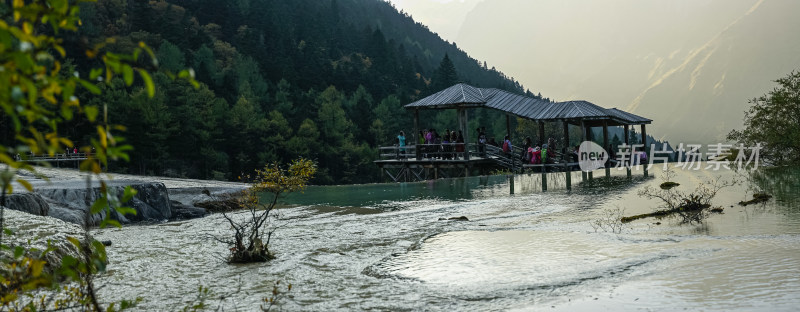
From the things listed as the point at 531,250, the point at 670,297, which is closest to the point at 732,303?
the point at 670,297

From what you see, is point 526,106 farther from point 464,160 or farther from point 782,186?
point 782,186

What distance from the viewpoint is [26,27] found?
2256mm

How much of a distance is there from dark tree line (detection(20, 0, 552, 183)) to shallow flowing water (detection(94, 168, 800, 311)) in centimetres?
2096

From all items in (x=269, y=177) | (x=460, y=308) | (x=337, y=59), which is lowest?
(x=460, y=308)

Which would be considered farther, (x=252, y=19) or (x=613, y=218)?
(x=252, y=19)

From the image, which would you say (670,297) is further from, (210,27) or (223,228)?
(210,27)

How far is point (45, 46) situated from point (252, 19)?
98.0 metres

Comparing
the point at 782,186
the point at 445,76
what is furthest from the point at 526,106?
the point at 445,76

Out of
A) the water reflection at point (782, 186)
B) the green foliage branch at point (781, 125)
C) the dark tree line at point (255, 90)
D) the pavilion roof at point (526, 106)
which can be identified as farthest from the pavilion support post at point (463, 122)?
the dark tree line at point (255, 90)

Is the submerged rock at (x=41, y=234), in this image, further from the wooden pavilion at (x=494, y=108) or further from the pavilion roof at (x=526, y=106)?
the wooden pavilion at (x=494, y=108)

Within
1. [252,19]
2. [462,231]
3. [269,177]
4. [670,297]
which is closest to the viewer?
[670,297]

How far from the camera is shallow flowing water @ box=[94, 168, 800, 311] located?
550 centimetres

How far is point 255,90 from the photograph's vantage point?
68562 millimetres

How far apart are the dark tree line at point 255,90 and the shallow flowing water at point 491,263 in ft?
68.8
